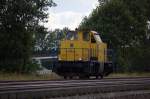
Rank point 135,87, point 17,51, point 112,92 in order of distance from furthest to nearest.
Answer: point 17,51, point 135,87, point 112,92

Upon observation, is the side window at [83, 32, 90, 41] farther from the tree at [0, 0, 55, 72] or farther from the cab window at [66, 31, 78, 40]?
the tree at [0, 0, 55, 72]

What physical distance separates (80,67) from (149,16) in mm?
28588

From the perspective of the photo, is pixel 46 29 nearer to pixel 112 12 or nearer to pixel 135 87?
pixel 112 12

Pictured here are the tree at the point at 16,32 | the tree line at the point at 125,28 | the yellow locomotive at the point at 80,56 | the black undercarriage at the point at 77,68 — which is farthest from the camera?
the tree line at the point at 125,28

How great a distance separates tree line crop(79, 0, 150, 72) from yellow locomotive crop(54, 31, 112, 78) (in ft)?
60.7

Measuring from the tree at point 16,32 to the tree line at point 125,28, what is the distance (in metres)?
14.6

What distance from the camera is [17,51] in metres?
33.1

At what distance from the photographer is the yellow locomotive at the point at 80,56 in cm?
2841

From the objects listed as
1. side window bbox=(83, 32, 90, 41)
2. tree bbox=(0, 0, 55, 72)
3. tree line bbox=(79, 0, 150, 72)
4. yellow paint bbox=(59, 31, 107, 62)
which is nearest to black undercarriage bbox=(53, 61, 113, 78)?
yellow paint bbox=(59, 31, 107, 62)

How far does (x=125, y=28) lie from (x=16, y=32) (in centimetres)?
2010

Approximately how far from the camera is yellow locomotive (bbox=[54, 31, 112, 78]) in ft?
93.2

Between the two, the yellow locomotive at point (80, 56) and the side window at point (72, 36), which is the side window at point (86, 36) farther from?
the side window at point (72, 36)

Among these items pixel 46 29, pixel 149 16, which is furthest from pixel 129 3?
pixel 46 29

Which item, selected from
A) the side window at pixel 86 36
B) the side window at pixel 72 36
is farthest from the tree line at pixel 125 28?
the side window at pixel 86 36
